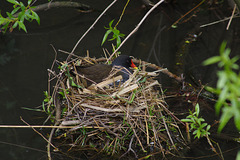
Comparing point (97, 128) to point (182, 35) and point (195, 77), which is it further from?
point (182, 35)

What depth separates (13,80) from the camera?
4.46 meters

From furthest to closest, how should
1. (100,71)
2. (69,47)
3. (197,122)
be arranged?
(69,47)
(100,71)
(197,122)

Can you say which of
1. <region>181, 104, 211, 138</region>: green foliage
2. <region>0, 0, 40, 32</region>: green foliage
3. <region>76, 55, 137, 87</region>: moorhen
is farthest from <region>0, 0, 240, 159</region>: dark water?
<region>0, 0, 40, 32</region>: green foliage

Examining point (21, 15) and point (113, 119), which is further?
point (113, 119)

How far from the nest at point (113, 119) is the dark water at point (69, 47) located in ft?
1.05

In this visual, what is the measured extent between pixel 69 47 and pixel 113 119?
9.22 feet

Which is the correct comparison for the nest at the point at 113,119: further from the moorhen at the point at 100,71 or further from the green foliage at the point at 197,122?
the green foliage at the point at 197,122

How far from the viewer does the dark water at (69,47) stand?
343cm

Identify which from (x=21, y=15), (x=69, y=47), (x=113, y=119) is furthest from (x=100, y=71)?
(x=69, y=47)

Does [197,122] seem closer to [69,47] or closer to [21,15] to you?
[21,15]

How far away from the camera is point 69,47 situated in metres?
5.55

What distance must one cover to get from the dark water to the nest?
0.32 meters

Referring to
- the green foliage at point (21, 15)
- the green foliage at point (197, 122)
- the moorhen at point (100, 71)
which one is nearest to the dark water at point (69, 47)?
the green foliage at point (197, 122)

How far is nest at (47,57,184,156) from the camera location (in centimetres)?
297
